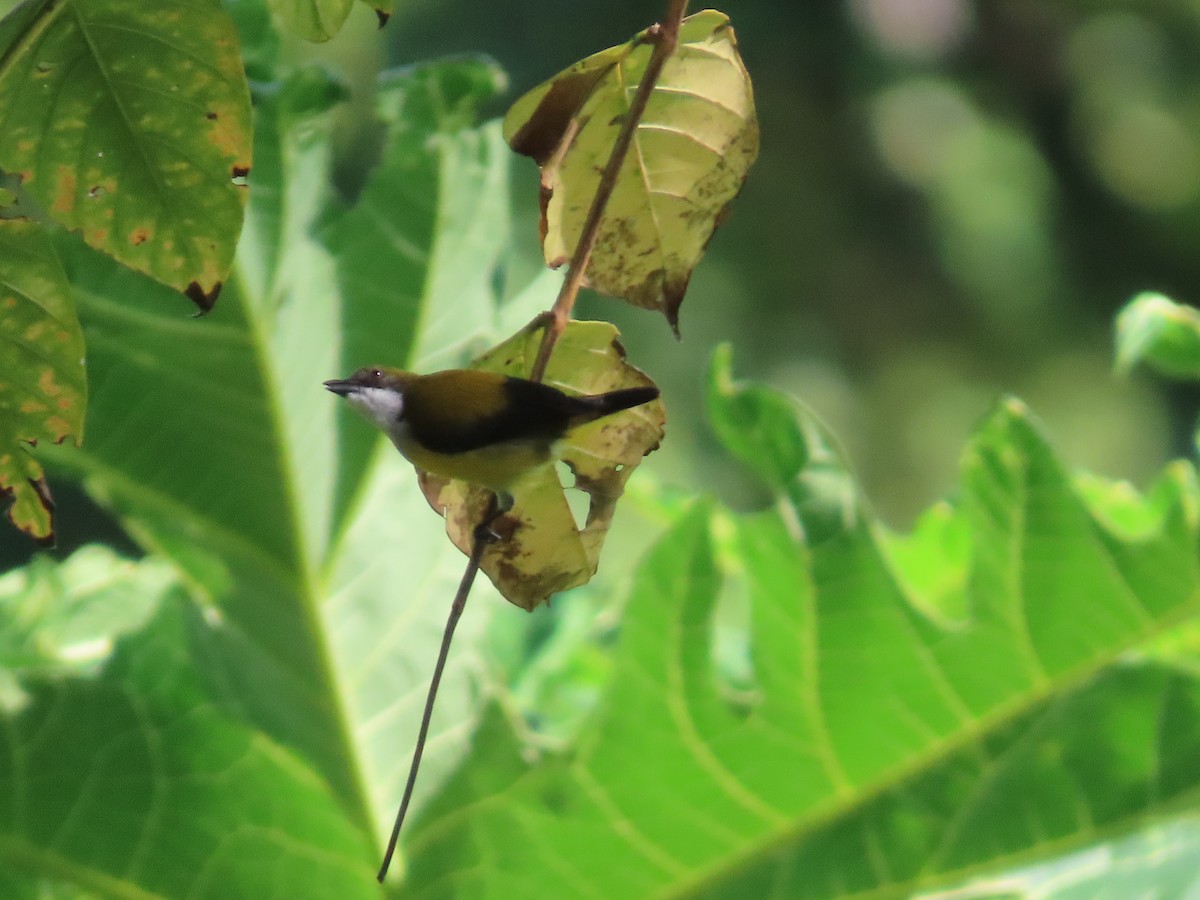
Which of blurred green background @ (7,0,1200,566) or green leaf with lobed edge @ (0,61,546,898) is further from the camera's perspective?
blurred green background @ (7,0,1200,566)

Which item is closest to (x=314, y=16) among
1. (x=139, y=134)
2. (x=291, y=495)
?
(x=139, y=134)

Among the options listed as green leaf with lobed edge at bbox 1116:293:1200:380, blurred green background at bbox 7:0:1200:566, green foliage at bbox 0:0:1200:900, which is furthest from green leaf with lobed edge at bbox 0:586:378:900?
blurred green background at bbox 7:0:1200:566

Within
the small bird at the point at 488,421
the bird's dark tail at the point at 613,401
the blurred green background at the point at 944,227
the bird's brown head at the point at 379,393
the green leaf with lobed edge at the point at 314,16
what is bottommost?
the blurred green background at the point at 944,227

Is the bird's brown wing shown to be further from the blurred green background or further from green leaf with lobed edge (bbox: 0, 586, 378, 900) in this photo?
the blurred green background

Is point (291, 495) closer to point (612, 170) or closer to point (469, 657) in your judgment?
point (469, 657)

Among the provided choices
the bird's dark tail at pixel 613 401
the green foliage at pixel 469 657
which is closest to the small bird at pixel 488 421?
the bird's dark tail at pixel 613 401

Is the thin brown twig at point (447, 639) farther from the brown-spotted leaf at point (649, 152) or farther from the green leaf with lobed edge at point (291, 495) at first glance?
the green leaf with lobed edge at point (291, 495)

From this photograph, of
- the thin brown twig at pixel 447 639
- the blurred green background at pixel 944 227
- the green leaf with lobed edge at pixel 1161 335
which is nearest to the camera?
the thin brown twig at pixel 447 639
